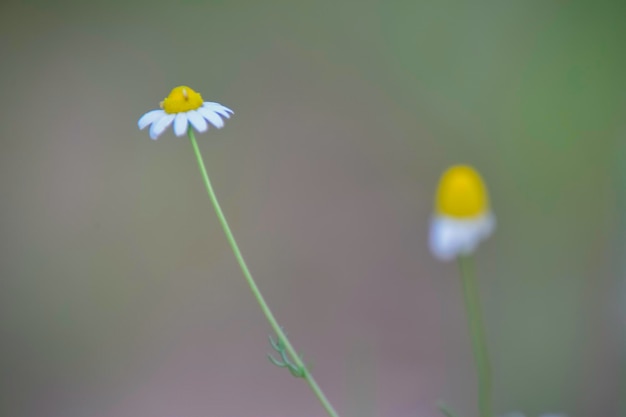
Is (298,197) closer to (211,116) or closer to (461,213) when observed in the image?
(211,116)

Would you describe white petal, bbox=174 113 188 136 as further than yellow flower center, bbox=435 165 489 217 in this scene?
Yes

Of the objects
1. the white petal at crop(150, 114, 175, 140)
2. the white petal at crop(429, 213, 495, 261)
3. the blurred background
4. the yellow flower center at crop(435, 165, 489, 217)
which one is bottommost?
the white petal at crop(429, 213, 495, 261)

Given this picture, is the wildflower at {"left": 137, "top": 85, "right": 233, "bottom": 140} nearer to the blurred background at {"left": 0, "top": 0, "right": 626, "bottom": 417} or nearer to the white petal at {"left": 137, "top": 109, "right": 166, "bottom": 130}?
the white petal at {"left": 137, "top": 109, "right": 166, "bottom": 130}

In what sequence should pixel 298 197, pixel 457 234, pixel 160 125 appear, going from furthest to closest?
pixel 298 197, pixel 160 125, pixel 457 234

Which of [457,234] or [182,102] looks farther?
[182,102]

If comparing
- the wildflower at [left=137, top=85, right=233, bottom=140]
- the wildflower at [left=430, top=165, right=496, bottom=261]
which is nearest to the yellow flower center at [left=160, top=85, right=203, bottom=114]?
the wildflower at [left=137, top=85, right=233, bottom=140]

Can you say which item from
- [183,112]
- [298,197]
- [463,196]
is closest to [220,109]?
[183,112]

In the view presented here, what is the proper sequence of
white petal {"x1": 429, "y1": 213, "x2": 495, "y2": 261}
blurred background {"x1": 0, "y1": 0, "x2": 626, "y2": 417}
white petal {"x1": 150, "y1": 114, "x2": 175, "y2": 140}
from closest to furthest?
white petal {"x1": 429, "y1": 213, "x2": 495, "y2": 261} → white petal {"x1": 150, "y1": 114, "x2": 175, "y2": 140} → blurred background {"x1": 0, "y1": 0, "x2": 626, "y2": 417}
